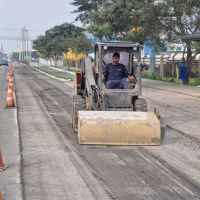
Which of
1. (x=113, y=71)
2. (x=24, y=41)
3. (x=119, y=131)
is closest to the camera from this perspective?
(x=119, y=131)

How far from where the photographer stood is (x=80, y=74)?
14.2 metres

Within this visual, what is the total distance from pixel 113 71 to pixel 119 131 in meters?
2.55

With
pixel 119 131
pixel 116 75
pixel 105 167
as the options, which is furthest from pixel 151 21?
pixel 105 167

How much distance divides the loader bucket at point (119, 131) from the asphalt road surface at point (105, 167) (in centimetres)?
17

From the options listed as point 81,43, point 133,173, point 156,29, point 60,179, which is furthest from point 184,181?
point 81,43

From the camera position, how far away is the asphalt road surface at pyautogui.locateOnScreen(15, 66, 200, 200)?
6.98 meters

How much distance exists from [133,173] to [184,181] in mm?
880

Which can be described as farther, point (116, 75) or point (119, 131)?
point (116, 75)

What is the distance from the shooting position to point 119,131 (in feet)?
33.7

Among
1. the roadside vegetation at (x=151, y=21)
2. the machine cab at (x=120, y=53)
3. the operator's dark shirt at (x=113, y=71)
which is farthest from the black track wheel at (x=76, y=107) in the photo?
the roadside vegetation at (x=151, y=21)

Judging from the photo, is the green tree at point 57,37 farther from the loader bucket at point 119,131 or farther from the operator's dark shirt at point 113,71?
the loader bucket at point 119,131

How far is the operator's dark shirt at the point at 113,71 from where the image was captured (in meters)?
12.5

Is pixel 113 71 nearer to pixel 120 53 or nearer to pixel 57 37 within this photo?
pixel 120 53

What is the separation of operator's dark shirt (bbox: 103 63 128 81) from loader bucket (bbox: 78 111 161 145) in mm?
2267
